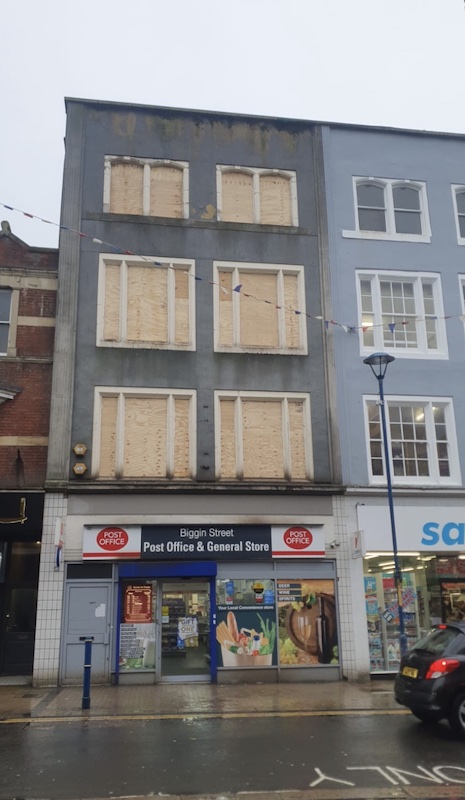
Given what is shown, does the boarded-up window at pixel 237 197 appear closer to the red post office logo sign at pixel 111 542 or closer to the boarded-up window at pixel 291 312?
the boarded-up window at pixel 291 312

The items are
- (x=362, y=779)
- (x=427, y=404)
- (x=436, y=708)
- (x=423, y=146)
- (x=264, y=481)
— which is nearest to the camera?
(x=362, y=779)

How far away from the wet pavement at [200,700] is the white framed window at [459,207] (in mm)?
12127

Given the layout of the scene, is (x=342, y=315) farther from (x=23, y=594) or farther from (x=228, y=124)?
(x=23, y=594)

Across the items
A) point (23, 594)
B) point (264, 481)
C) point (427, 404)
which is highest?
point (427, 404)

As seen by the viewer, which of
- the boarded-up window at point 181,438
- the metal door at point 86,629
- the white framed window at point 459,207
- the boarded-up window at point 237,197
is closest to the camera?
the metal door at point 86,629

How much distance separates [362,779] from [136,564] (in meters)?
8.20

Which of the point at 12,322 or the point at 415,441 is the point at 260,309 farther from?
the point at 12,322

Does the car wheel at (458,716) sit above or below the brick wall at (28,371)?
below

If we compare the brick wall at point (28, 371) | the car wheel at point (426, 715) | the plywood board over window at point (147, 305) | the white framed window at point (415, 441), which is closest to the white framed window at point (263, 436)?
the white framed window at point (415, 441)

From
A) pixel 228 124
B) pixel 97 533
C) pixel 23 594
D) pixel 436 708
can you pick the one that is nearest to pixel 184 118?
pixel 228 124

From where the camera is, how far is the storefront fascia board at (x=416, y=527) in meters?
15.6

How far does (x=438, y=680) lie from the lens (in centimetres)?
945

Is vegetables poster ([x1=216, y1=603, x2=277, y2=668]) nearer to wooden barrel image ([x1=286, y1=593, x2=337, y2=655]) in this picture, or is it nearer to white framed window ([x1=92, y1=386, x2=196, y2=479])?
wooden barrel image ([x1=286, y1=593, x2=337, y2=655])

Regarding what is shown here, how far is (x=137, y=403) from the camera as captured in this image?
15898 mm
